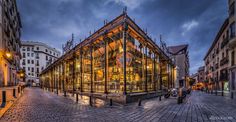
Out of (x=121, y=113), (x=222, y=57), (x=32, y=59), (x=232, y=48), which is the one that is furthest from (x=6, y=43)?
(x=32, y=59)

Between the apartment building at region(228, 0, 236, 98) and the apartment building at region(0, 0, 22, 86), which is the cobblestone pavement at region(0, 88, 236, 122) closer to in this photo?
the apartment building at region(0, 0, 22, 86)

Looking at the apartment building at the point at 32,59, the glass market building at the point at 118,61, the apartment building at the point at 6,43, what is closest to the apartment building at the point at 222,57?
the glass market building at the point at 118,61

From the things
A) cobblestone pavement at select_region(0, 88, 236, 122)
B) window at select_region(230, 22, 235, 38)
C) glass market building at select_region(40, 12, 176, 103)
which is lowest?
cobblestone pavement at select_region(0, 88, 236, 122)

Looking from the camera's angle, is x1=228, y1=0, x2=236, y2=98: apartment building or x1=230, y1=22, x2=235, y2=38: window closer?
x1=228, y1=0, x2=236, y2=98: apartment building

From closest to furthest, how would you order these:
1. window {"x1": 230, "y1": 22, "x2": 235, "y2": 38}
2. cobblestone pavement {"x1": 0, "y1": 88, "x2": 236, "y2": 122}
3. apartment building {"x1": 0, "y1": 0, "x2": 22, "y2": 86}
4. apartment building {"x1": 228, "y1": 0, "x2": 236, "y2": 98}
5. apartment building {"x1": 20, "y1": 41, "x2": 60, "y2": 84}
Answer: cobblestone pavement {"x1": 0, "y1": 88, "x2": 236, "y2": 122} → apartment building {"x1": 0, "y1": 0, "x2": 22, "y2": 86} → apartment building {"x1": 228, "y1": 0, "x2": 236, "y2": 98} → window {"x1": 230, "y1": 22, "x2": 235, "y2": 38} → apartment building {"x1": 20, "y1": 41, "x2": 60, "y2": 84}

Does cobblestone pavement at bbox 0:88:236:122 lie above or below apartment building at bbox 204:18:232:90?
below

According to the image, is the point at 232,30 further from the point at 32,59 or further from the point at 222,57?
the point at 32,59

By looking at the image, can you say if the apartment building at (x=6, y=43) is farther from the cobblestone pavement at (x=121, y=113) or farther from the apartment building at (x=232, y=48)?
the apartment building at (x=232, y=48)

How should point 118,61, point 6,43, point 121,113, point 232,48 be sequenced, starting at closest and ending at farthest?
point 121,113
point 118,61
point 6,43
point 232,48

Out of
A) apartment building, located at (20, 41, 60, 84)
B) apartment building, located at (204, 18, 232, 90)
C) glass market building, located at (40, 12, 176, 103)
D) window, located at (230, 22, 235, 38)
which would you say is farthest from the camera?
apartment building, located at (20, 41, 60, 84)

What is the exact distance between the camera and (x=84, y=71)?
1988 cm

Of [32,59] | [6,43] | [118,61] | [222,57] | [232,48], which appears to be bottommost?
[118,61]

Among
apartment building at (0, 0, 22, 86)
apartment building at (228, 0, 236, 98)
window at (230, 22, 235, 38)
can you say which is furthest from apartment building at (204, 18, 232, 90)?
apartment building at (0, 0, 22, 86)

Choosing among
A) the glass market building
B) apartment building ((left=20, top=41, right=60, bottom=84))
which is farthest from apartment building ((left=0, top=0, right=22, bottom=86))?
apartment building ((left=20, top=41, right=60, bottom=84))
